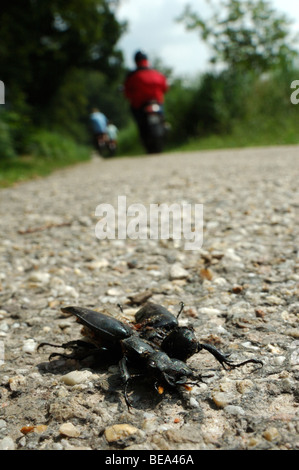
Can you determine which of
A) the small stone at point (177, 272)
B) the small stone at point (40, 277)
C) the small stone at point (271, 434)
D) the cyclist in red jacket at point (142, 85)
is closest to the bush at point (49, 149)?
the cyclist in red jacket at point (142, 85)

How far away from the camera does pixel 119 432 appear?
1.47 m

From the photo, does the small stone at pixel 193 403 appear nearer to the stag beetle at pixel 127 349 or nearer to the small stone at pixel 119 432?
the stag beetle at pixel 127 349

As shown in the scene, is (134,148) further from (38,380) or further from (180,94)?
(38,380)

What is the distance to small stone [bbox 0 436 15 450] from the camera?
1.44 meters

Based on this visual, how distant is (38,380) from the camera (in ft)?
6.03

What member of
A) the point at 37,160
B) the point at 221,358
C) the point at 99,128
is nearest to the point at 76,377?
the point at 221,358

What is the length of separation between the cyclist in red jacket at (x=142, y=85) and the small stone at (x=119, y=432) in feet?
34.7

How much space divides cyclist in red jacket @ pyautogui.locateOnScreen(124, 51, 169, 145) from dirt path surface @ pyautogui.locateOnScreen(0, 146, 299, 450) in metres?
6.73

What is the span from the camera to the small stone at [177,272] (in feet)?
9.52

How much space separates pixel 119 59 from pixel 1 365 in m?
28.7

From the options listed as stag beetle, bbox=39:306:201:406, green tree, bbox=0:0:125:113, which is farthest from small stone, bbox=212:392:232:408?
green tree, bbox=0:0:125:113

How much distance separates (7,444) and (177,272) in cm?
170

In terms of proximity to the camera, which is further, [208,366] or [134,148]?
[134,148]

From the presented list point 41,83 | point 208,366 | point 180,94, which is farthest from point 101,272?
point 41,83
